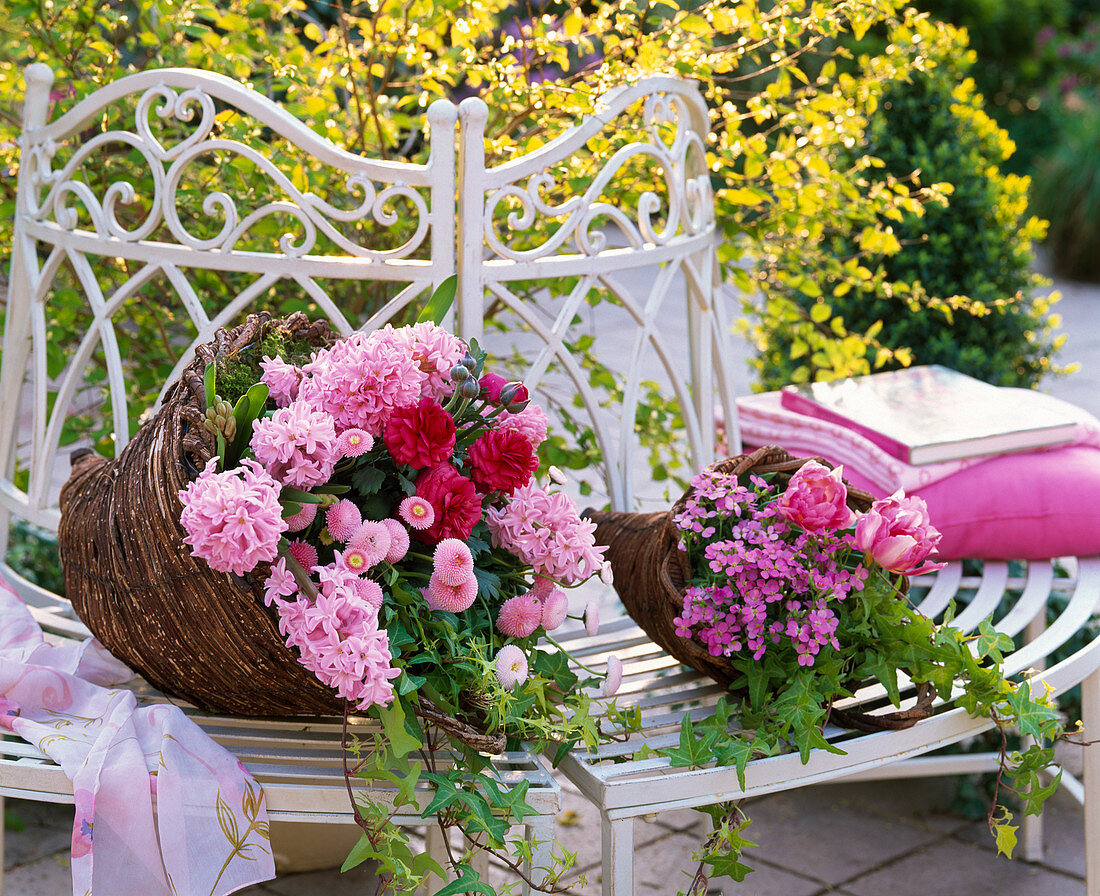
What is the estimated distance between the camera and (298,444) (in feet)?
4.35

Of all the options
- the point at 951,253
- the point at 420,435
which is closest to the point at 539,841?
the point at 420,435

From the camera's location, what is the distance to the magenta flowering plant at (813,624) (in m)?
1.51

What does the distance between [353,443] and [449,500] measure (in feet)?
0.41

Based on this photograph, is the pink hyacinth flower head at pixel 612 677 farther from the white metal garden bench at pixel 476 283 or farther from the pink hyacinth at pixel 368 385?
the pink hyacinth at pixel 368 385

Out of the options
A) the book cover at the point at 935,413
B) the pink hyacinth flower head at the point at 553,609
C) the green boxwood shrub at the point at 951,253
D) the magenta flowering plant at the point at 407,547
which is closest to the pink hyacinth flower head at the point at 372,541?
the magenta flowering plant at the point at 407,547

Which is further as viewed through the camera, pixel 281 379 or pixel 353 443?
pixel 281 379

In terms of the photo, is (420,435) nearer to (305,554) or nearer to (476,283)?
(305,554)

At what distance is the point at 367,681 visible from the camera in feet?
4.18

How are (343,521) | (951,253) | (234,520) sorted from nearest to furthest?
(234,520) → (343,521) → (951,253)

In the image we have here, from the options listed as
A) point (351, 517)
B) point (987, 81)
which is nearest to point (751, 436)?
point (351, 517)

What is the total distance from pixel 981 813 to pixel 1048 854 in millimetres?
142

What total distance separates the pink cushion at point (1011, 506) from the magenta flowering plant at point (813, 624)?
496mm

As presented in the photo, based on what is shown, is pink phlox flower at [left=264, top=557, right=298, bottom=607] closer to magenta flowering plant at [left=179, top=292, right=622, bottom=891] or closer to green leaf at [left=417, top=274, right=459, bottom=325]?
magenta flowering plant at [left=179, top=292, right=622, bottom=891]

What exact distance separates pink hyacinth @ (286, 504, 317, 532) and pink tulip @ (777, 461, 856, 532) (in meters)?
0.58
